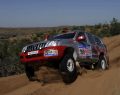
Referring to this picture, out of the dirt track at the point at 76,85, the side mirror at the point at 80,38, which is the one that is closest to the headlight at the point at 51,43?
the dirt track at the point at 76,85

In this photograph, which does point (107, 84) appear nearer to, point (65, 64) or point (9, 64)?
point (65, 64)

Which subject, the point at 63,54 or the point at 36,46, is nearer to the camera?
the point at 63,54

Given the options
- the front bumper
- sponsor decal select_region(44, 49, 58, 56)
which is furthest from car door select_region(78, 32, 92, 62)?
sponsor decal select_region(44, 49, 58, 56)

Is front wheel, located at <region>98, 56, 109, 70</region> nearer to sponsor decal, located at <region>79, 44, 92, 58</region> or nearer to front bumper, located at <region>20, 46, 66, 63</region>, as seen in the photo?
sponsor decal, located at <region>79, 44, 92, 58</region>

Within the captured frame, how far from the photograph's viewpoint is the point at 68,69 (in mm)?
12062

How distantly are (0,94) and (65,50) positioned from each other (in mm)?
3753

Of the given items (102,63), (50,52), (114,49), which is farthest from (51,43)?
(114,49)

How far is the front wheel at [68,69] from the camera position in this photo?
469 inches

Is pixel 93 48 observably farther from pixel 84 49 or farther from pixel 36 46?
pixel 36 46

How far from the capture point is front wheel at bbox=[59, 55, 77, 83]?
1191 centimetres

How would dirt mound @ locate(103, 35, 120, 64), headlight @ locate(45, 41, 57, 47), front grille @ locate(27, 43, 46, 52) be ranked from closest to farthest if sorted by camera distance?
headlight @ locate(45, 41, 57, 47), front grille @ locate(27, 43, 46, 52), dirt mound @ locate(103, 35, 120, 64)

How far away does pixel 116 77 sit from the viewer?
11070mm

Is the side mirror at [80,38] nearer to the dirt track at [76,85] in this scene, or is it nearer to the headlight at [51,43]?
the dirt track at [76,85]

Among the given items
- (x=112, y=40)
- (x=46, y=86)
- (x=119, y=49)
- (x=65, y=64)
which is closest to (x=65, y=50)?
(x=65, y=64)
